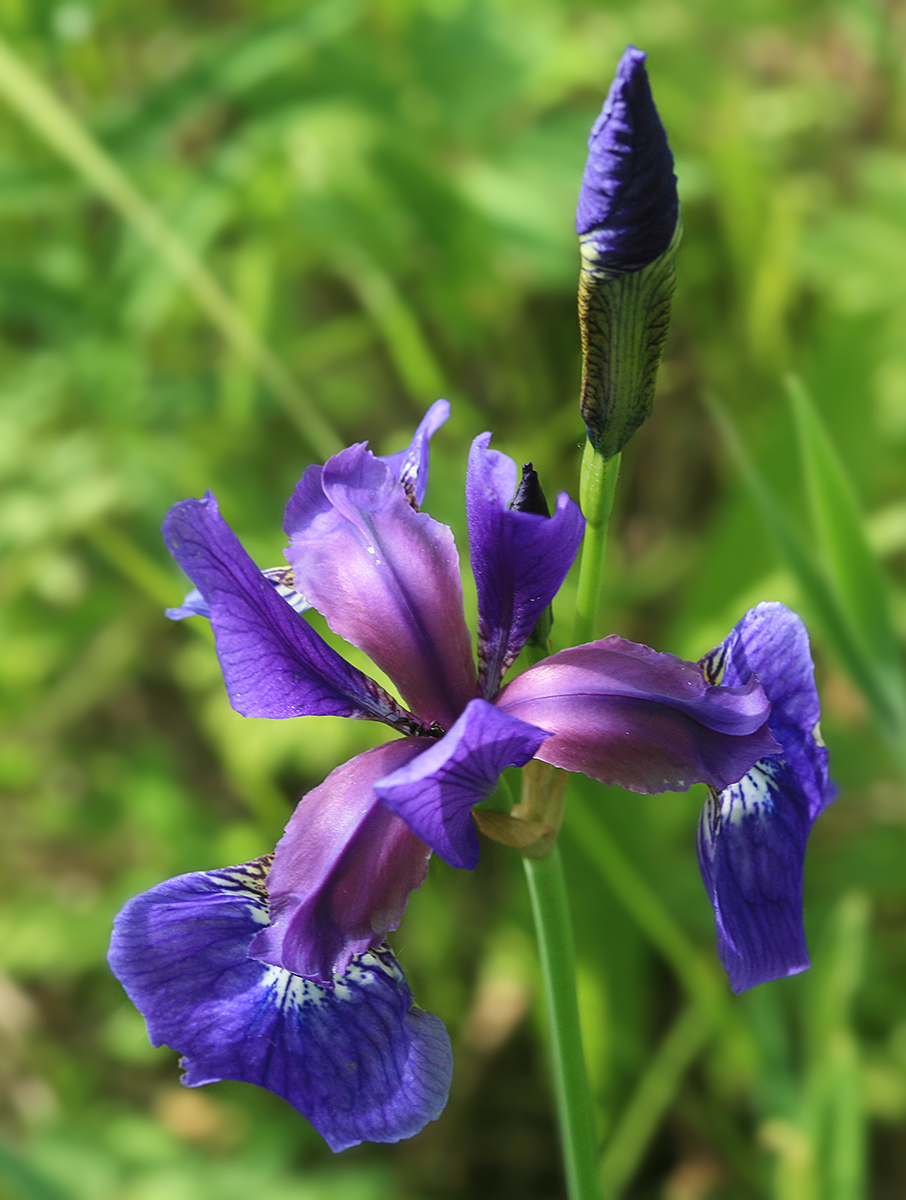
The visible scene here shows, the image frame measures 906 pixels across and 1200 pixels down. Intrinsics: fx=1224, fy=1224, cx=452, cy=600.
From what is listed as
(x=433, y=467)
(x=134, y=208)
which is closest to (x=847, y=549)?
(x=433, y=467)

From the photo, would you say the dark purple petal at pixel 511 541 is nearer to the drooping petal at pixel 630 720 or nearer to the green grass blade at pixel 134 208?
the drooping petal at pixel 630 720

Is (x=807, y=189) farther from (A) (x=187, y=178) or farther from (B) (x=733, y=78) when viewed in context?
(A) (x=187, y=178)

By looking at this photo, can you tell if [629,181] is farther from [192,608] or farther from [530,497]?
[192,608]

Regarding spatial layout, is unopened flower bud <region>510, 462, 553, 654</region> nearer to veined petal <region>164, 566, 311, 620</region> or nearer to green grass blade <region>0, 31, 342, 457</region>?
veined petal <region>164, 566, 311, 620</region>

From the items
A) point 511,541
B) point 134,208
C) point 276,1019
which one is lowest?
point 276,1019

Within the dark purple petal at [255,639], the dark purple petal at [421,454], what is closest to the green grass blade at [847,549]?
the dark purple petal at [421,454]

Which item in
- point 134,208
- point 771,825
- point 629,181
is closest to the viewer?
point 629,181

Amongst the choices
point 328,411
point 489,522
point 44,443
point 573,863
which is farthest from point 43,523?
point 489,522

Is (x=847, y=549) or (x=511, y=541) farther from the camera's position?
(x=847, y=549)
